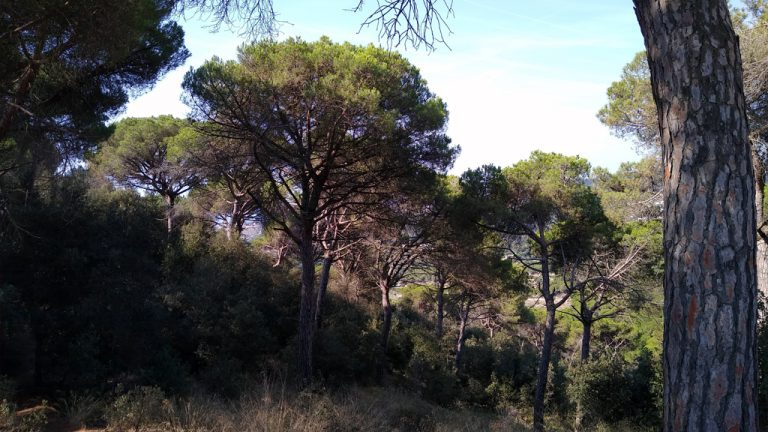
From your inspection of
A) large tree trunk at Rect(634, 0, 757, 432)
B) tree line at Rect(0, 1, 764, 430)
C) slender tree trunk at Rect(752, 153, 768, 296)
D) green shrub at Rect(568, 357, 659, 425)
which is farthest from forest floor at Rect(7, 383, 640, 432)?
green shrub at Rect(568, 357, 659, 425)

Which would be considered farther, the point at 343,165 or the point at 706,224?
the point at 343,165

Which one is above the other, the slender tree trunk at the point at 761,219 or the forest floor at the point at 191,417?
the slender tree trunk at the point at 761,219

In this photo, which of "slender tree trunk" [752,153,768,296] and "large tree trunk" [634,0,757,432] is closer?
"large tree trunk" [634,0,757,432]

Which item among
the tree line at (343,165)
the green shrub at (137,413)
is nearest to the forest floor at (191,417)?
the green shrub at (137,413)

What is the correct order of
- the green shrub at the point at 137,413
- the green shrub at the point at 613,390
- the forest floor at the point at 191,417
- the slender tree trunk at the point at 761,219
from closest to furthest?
the forest floor at the point at 191,417, the green shrub at the point at 137,413, the slender tree trunk at the point at 761,219, the green shrub at the point at 613,390

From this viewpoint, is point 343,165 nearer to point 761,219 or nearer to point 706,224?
point 706,224

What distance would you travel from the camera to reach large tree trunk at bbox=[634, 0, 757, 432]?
2.02 meters

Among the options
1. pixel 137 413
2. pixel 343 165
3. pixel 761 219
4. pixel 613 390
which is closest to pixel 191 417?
pixel 137 413

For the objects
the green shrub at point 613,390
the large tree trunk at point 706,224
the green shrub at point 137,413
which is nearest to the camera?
the large tree trunk at point 706,224

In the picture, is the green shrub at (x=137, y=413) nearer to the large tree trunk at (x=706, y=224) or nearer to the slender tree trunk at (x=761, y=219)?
the large tree trunk at (x=706, y=224)

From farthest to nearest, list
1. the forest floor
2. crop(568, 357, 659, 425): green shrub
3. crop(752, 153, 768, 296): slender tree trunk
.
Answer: crop(568, 357, 659, 425): green shrub → crop(752, 153, 768, 296): slender tree trunk → the forest floor

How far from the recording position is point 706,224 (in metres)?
2.09

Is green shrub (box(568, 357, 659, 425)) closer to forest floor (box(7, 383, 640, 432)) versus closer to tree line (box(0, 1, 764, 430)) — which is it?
tree line (box(0, 1, 764, 430))

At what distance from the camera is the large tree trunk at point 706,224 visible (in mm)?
2023
